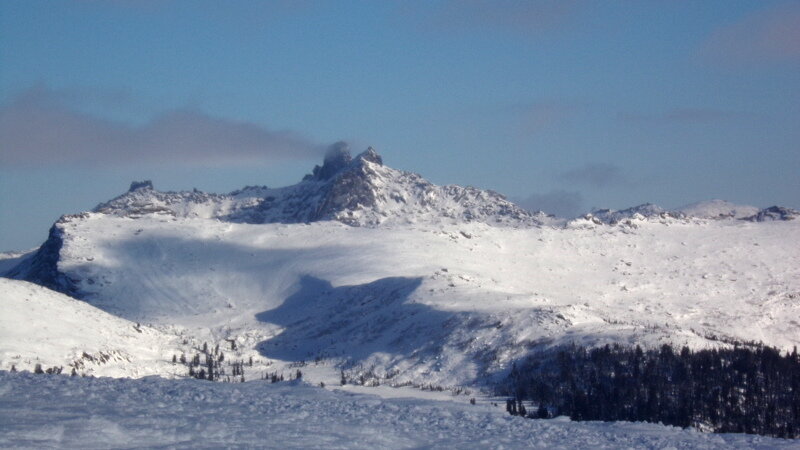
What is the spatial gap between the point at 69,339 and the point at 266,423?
312 feet

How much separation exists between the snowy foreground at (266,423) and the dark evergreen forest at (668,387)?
41.6 metres

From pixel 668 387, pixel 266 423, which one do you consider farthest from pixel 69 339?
pixel 266 423

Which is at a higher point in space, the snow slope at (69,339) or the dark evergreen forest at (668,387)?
the snow slope at (69,339)

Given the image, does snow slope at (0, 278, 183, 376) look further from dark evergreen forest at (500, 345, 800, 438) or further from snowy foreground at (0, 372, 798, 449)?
snowy foreground at (0, 372, 798, 449)

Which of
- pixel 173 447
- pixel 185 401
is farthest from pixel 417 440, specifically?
pixel 185 401

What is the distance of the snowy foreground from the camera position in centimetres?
4097

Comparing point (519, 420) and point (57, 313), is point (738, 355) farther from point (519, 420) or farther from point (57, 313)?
point (57, 313)

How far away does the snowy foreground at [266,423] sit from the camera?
40969 millimetres

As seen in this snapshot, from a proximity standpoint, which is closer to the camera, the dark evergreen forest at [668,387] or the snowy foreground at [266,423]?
the snowy foreground at [266,423]

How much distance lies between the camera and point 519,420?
48.7 m

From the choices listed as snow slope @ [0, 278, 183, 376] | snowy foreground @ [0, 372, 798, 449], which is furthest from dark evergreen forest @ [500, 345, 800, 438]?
snow slope @ [0, 278, 183, 376]

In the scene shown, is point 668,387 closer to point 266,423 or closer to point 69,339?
point 266,423

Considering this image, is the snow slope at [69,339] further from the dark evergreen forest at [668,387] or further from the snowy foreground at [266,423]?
the snowy foreground at [266,423]

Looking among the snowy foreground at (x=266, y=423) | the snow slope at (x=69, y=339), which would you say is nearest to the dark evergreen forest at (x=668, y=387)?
the snowy foreground at (x=266, y=423)
